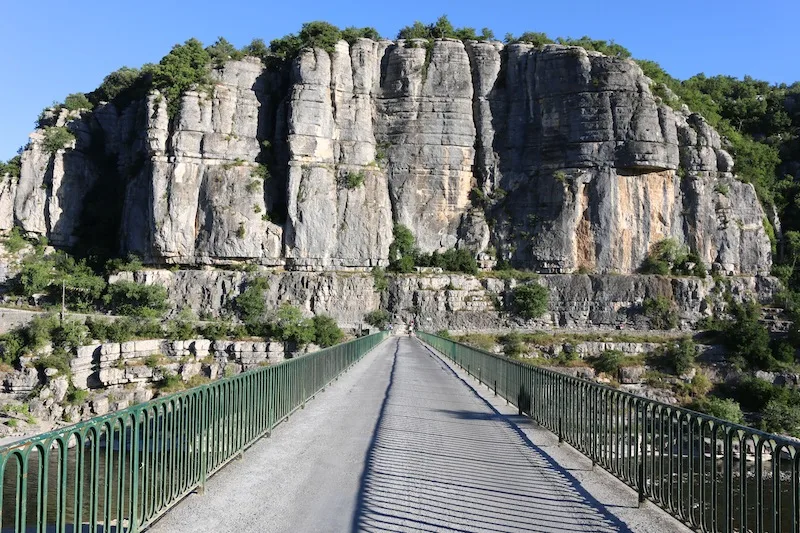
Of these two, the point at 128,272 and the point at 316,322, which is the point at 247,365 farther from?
the point at 128,272

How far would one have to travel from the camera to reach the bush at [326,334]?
174 feet

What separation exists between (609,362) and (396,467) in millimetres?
44348

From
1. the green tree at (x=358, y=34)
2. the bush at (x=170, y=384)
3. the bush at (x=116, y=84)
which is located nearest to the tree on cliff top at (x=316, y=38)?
the green tree at (x=358, y=34)

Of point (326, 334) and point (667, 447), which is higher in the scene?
point (667, 447)

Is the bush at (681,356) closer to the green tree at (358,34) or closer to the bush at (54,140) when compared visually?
the green tree at (358,34)

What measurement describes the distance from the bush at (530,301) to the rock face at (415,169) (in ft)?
19.4

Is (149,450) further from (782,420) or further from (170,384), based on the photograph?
(170,384)

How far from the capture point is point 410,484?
24.9 feet

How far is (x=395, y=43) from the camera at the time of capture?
7669 cm

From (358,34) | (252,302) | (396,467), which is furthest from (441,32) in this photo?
(396,467)

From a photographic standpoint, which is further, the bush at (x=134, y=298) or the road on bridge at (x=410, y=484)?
the bush at (x=134, y=298)

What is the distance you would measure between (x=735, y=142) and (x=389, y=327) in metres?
49.6

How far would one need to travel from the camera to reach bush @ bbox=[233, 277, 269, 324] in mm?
60312

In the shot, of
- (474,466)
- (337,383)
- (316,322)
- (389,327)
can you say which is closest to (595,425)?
(474,466)
